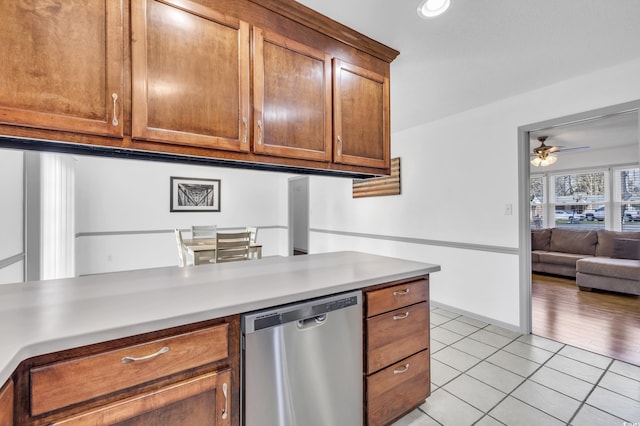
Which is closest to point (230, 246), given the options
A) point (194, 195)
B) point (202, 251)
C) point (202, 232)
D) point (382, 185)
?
point (202, 251)

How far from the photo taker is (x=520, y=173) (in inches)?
110

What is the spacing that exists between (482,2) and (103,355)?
7.65 feet

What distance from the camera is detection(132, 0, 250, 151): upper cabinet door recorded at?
1263mm

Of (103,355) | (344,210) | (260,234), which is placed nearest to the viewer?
(103,355)

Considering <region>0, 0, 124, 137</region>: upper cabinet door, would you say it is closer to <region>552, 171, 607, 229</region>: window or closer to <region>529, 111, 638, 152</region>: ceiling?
<region>529, 111, 638, 152</region>: ceiling

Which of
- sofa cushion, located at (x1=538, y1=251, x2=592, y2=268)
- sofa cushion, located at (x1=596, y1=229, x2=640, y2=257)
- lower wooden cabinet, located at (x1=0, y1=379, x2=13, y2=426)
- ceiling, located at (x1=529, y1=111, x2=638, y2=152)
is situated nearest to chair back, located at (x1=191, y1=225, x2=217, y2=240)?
lower wooden cabinet, located at (x1=0, y1=379, x2=13, y2=426)

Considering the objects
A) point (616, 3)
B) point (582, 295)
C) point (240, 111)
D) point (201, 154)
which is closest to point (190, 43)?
point (240, 111)

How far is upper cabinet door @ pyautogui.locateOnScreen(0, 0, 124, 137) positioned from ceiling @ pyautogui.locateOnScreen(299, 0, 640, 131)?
3.40 ft

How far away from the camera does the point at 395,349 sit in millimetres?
1590

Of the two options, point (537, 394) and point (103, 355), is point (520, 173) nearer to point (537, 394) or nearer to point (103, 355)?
point (537, 394)

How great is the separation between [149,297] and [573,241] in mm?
6351

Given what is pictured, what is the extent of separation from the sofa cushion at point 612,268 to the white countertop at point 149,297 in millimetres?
3817

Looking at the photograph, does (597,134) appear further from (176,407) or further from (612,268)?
(176,407)

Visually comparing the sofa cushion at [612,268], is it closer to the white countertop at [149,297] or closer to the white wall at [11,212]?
the white countertop at [149,297]
